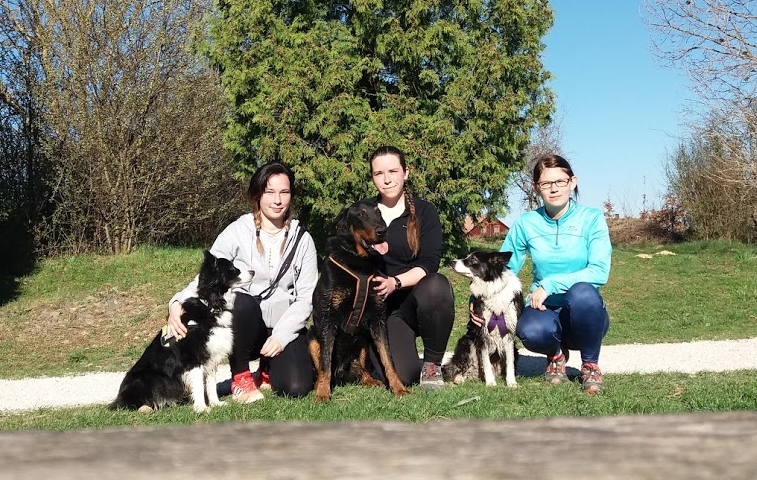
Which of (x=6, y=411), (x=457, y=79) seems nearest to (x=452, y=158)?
(x=457, y=79)

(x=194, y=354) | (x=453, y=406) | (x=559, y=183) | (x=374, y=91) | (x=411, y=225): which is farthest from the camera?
(x=374, y=91)

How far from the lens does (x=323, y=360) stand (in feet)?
16.5

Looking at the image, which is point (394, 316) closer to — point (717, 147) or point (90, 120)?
point (90, 120)

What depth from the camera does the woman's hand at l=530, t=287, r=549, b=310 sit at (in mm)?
5191

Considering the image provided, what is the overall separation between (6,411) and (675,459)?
586 centimetres

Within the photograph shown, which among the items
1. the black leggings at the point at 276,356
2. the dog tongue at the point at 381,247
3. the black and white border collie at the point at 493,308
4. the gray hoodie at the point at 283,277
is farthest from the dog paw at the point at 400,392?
the dog tongue at the point at 381,247

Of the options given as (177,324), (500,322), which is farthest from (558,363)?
(177,324)

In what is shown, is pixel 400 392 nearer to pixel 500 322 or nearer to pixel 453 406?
pixel 453 406

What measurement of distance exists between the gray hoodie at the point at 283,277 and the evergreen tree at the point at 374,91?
7366mm

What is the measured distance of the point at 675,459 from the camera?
3.59ft

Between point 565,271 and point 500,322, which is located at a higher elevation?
point 565,271

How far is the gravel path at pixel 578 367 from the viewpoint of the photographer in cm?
623

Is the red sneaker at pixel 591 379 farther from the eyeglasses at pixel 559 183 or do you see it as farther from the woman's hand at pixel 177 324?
the woman's hand at pixel 177 324

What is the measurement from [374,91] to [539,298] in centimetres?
939
